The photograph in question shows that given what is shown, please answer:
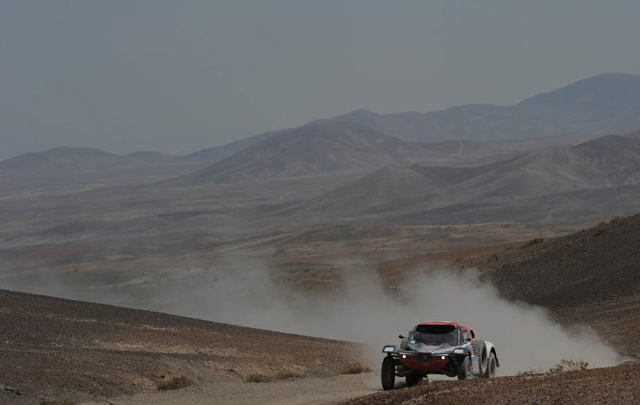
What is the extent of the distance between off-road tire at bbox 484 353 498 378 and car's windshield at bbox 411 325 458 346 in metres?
1.10

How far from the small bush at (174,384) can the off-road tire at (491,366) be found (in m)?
6.63

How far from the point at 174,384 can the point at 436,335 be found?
20.0ft

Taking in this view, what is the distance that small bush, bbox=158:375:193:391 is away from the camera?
861 inches

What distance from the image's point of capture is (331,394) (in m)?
20.2

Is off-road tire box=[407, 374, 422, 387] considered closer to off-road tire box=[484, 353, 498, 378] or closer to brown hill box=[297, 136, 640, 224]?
off-road tire box=[484, 353, 498, 378]

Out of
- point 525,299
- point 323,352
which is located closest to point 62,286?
point 525,299

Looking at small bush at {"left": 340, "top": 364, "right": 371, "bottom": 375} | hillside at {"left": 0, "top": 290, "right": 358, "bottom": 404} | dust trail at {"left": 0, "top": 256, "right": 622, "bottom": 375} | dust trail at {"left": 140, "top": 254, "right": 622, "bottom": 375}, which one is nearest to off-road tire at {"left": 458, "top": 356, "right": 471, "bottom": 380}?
dust trail at {"left": 0, "top": 256, "right": 622, "bottom": 375}

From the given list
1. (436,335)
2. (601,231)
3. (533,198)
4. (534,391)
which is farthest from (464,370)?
(533,198)

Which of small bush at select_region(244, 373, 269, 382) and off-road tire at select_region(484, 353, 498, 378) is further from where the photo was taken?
small bush at select_region(244, 373, 269, 382)

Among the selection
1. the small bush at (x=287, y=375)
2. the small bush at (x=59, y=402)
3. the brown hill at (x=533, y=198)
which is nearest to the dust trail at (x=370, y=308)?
the small bush at (x=287, y=375)

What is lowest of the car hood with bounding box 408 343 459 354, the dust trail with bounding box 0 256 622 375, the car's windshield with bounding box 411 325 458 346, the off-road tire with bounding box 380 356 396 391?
the dust trail with bounding box 0 256 622 375

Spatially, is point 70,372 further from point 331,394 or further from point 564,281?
point 564,281

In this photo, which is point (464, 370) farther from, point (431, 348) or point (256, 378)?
point (256, 378)

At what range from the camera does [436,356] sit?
18719 millimetres
